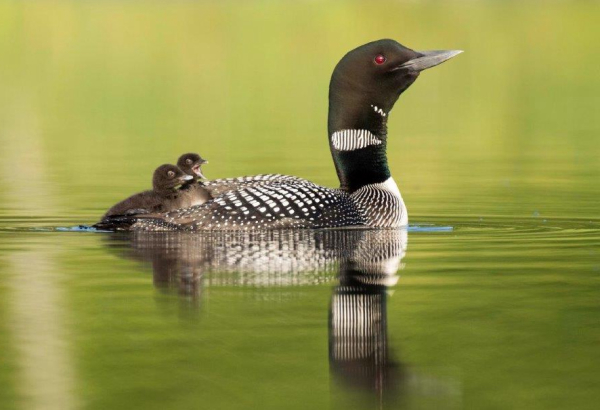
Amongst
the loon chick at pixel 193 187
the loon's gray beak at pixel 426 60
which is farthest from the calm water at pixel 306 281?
the loon's gray beak at pixel 426 60

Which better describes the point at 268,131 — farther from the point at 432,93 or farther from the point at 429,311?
the point at 429,311

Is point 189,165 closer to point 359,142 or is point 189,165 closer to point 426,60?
point 359,142

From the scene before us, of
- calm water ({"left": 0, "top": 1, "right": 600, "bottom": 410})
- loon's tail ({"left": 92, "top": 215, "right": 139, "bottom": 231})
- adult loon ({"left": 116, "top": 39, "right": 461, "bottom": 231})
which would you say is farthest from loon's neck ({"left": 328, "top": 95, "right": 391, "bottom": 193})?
loon's tail ({"left": 92, "top": 215, "right": 139, "bottom": 231})

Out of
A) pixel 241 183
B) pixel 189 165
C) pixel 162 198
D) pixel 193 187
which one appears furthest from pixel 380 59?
pixel 162 198

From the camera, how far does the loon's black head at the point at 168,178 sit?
9781mm

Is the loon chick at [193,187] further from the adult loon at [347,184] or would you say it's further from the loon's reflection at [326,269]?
the loon's reflection at [326,269]

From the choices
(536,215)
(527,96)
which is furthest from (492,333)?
(527,96)

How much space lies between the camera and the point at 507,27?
163ft

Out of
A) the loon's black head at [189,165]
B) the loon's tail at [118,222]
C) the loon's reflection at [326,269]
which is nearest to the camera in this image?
the loon's reflection at [326,269]

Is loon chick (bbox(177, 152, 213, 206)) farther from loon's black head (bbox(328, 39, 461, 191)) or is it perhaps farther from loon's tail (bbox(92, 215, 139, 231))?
loon's black head (bbox(328, 39, 461, 191))

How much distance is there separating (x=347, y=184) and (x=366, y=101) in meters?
0.57

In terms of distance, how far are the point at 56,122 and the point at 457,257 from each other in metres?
16.1

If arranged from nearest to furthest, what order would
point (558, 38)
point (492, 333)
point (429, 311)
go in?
point (492, 333)
point (429, 311)
point (558, 38)

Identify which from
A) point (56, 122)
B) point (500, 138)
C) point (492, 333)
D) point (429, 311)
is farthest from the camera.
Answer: point (56, 122)
